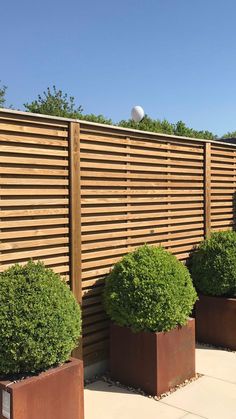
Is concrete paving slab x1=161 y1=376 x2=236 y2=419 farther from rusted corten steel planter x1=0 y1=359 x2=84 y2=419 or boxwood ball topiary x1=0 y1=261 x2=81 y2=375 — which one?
boxwood ball topiary x1=0 y1=261 x2=81 y2=375

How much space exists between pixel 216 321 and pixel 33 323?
2.96m

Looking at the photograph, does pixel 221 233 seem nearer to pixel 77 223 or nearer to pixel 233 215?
pixel 233 215

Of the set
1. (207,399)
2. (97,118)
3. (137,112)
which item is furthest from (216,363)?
(97,118)

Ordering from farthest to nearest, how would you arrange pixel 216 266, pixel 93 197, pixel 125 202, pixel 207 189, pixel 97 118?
pixel 97 118, pixel 207 189, pixel 216 266, pixel 125 202, pixel 93 197

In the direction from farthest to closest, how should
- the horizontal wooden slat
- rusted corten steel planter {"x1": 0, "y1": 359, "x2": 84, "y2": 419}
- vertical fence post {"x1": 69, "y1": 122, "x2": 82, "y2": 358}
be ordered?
vertical fence post {"x1": 69, "y1": 122, "x2": 82, "y2": 358} < the horizontal wooden slat < rusted corten steel planter {"x1": 0, "y1": 359, "x2": 84, "y2": 419}

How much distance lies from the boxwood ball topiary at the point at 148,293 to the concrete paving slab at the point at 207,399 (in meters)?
0.59

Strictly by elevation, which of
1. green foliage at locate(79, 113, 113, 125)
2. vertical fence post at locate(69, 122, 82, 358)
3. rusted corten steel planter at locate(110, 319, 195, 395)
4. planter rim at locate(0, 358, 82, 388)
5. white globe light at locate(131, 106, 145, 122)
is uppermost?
green foliage at locate(79, 113, 113, 125)

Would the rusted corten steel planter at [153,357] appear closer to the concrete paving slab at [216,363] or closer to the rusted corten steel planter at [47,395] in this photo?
the concrete paving slab at [216,363]

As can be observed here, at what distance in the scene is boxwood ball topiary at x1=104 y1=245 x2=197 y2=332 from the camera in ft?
13.5

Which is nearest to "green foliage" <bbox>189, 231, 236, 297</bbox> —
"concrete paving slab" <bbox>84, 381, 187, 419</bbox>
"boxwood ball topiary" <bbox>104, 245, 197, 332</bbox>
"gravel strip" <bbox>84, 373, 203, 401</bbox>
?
"boxwood ball topiary" <bbox>104, 245, 197, 332</bbox>

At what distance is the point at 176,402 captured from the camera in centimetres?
397

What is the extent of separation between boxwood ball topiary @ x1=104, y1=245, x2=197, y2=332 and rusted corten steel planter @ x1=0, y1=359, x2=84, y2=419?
36.5 inches

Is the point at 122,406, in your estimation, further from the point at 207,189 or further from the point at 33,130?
the point at 207,189

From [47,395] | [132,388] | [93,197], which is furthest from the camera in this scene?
[93,197]
